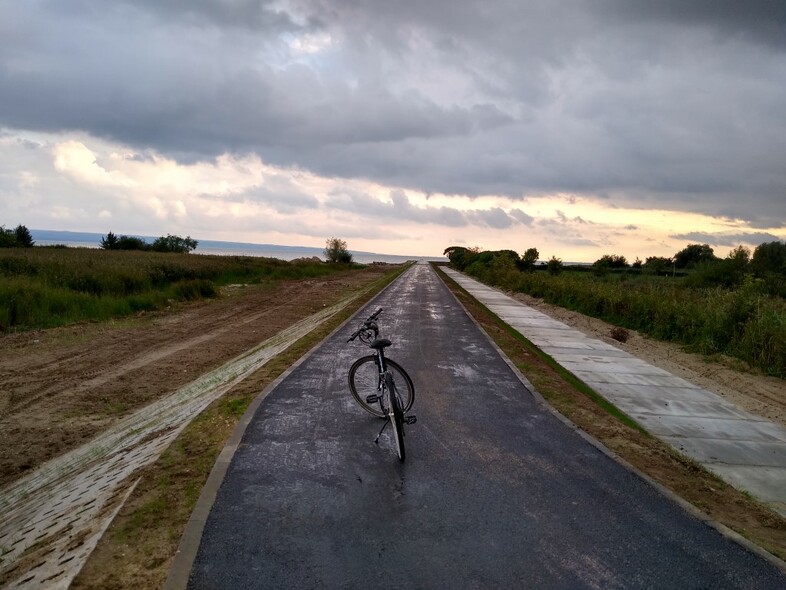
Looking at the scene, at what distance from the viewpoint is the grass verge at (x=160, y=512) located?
3.70m

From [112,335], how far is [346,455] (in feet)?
41.7

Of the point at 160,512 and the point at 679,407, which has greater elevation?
the point at 160,512

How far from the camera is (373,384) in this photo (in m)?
8.84

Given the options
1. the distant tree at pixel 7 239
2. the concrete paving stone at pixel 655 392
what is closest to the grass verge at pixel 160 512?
the concrete paving stone at pixel 655 392

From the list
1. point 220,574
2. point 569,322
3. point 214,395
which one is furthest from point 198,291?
point 220,574

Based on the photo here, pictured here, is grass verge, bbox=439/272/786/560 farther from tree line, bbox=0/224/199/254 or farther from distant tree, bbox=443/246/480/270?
distant tree, bbox=443/246/480/270

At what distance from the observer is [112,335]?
1598 centimetres

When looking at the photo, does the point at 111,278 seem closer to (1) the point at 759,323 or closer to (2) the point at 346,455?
(2) the point at 346,455

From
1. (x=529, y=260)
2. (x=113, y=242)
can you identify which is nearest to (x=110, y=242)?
(x=113, y=242)

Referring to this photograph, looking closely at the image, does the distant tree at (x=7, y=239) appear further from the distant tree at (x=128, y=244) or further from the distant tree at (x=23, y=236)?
the distant tree at (x=128, y=244)

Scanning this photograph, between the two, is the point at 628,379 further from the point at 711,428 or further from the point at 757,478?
the point at 757,478

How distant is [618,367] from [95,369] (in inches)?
466

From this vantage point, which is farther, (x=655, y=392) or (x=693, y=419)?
(x=655, y=392)

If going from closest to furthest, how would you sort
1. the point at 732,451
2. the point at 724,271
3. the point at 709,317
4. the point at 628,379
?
the point at 732,451, the point at 628,379, the point at 709,317, the point at 724,271
